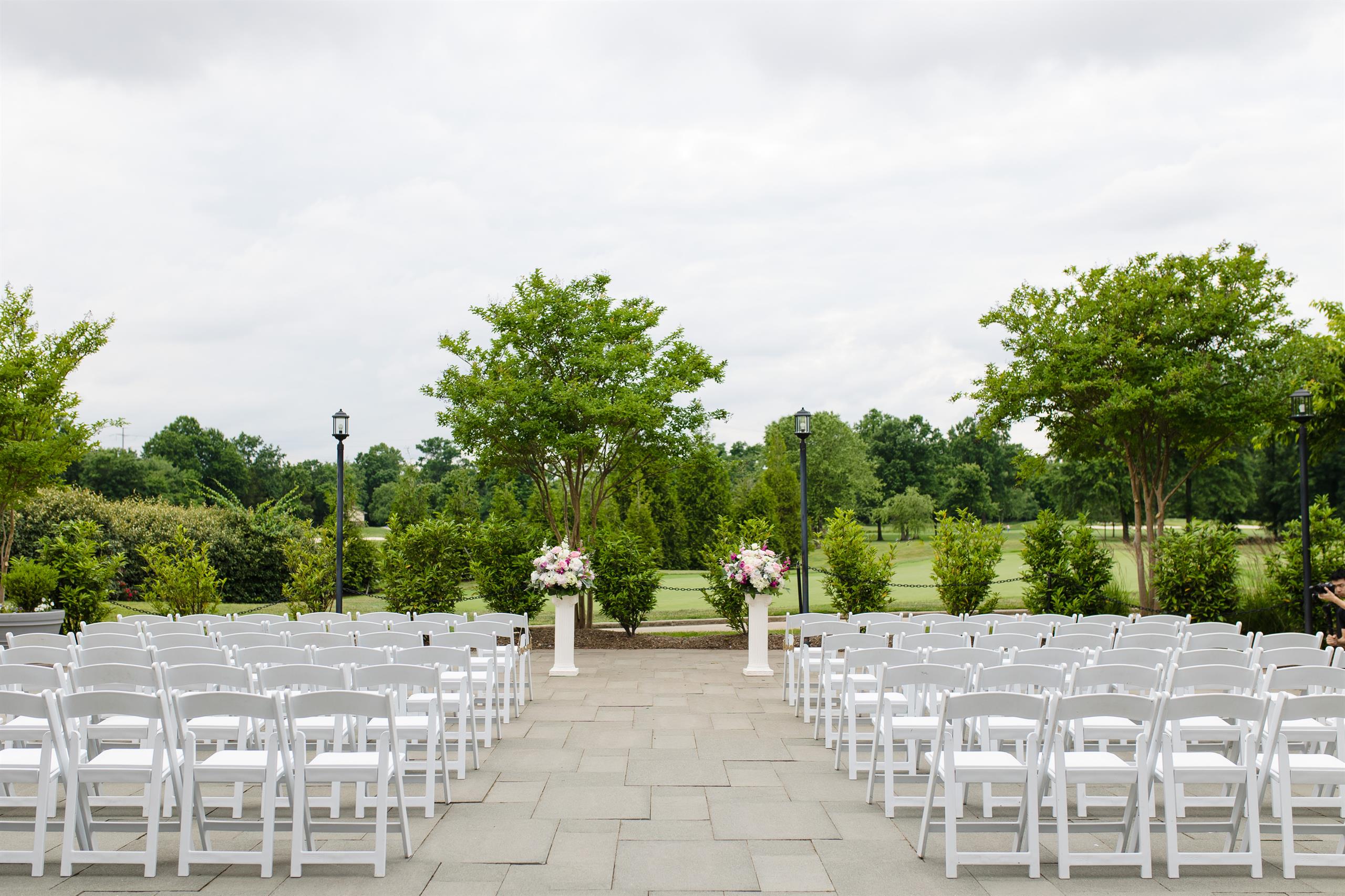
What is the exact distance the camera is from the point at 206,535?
23672mm

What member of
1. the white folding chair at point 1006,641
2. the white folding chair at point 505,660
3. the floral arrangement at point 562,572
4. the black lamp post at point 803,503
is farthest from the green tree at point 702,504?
the white folding chair at point 1006,641

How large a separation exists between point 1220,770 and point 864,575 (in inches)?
425

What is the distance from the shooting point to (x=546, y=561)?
1194cm

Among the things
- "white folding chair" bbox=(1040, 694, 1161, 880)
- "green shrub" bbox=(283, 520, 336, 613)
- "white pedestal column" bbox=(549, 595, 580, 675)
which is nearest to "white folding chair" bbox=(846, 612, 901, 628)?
"white pedestal column" bbox=(549, 595, 580, 675)

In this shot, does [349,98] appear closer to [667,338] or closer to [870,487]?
[667,338]

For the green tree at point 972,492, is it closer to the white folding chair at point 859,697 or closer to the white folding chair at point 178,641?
the white folding chair at point 859,697

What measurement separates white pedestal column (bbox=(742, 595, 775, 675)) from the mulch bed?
2342 millimetres

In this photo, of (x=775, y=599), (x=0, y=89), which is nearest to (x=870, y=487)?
(x=775, y=599)

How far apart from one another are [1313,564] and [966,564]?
16.5ft

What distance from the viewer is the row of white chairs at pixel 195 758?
436 centimetres

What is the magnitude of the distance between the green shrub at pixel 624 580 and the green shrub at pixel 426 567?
2.35 meters

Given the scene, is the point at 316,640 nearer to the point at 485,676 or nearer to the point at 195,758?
the point at 485,676

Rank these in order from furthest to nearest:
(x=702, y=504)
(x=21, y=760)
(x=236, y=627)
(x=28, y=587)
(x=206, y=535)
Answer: (x=702, y=504) → (x=206, y=535) → (x=28, y=587) → (x=236, y=627) → (x=21, y=760)

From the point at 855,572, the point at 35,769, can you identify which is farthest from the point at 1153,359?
the point at 35,769
